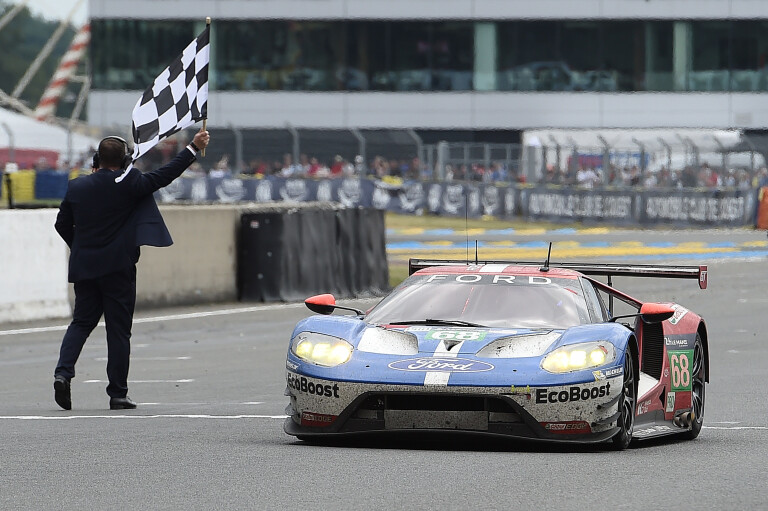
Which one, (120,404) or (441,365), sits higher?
(441,365)

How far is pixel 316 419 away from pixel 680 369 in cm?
238

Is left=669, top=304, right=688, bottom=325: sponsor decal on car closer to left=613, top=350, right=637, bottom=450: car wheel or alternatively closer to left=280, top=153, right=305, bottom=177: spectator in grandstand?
left=613, top=350, right=637, bottom=450: car wheel

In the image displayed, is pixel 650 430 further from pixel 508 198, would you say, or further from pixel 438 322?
pixel 508 198

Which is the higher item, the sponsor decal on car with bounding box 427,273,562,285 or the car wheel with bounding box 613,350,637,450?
the sponsor decal on car with bounding box 427,273,562,285

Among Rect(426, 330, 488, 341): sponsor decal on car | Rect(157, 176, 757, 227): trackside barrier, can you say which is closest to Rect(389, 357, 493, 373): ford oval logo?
Rect(426, 330, 488, 341): sponsor decal on car

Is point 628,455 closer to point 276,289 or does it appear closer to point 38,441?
point 38,441

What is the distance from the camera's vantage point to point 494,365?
7941 mm

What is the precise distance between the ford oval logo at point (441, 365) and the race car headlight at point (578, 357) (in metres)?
0.33

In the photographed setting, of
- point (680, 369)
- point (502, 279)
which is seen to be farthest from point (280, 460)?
point (680, 369)

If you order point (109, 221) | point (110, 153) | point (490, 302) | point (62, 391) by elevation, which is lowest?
point (62, 391)

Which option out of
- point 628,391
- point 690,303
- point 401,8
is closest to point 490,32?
point 401,8

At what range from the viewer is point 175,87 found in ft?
37.7

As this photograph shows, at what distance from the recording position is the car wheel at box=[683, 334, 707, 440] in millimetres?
9250

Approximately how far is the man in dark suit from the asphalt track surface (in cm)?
47
